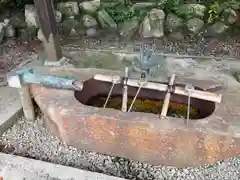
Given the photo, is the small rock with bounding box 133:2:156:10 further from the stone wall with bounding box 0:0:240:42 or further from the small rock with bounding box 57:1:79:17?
the small rock with bounding box 57:1:79:17

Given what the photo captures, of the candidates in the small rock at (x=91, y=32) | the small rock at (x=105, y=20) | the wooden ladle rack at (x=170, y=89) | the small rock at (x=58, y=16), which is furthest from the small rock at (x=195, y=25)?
the wooden ladle rack at (x=170, y=89)

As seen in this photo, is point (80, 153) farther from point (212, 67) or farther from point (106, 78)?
point (212, 67)

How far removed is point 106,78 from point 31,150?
748mm

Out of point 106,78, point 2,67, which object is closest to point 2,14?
point 2,67

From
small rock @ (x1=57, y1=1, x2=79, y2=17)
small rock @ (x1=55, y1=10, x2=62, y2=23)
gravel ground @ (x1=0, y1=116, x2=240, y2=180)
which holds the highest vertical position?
small rock @ (x1=57, y1=1, x2=79, y2=17)

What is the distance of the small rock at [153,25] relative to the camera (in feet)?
12.7

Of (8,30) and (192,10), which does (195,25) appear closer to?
(192,10)

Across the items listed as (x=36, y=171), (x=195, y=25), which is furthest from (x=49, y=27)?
(x=195, y=25)

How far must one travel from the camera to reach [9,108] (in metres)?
2.70

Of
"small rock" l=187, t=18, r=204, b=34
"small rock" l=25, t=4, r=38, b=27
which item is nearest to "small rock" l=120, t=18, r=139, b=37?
"small rock" l=187, t=18, r=204, b=34

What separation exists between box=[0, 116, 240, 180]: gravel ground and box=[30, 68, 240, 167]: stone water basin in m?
0.05

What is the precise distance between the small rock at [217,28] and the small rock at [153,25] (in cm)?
56

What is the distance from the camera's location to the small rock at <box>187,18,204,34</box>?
3.90m

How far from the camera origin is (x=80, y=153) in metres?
2.28
